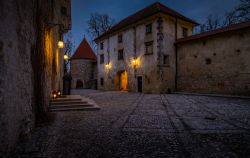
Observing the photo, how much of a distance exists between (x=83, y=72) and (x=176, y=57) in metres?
17.3

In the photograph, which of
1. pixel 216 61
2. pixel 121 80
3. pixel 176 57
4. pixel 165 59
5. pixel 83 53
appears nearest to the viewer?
pixel 216 61

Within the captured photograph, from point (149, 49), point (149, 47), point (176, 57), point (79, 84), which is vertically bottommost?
point (79, 84)

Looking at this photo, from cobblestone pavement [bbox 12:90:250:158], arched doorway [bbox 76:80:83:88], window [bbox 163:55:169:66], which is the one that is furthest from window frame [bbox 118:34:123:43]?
cobblestone pavement [bbox 12:90:250:158]

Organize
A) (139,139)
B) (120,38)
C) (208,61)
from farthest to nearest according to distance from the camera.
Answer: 1. (120,38)
2. (208,61)
3. (139,139)

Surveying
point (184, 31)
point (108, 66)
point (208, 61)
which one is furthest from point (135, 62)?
point (208, 61)

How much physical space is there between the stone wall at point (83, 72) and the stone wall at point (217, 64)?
17258 mm

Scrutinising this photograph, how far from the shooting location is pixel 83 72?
28.6 meters

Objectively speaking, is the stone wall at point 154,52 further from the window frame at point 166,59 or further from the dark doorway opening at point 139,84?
the dark doorway opening at point 139,84

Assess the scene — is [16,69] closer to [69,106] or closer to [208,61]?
[69,106]

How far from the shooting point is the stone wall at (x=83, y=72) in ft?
93.2

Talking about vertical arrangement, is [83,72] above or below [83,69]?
below

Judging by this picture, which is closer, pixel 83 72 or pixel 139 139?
pixel 139 139

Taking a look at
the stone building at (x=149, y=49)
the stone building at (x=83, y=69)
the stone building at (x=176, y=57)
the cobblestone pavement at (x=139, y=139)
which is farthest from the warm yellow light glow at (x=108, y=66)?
the cobblestone pavement at (x=139, y=139)

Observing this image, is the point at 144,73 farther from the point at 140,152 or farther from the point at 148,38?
the point at 140,152
